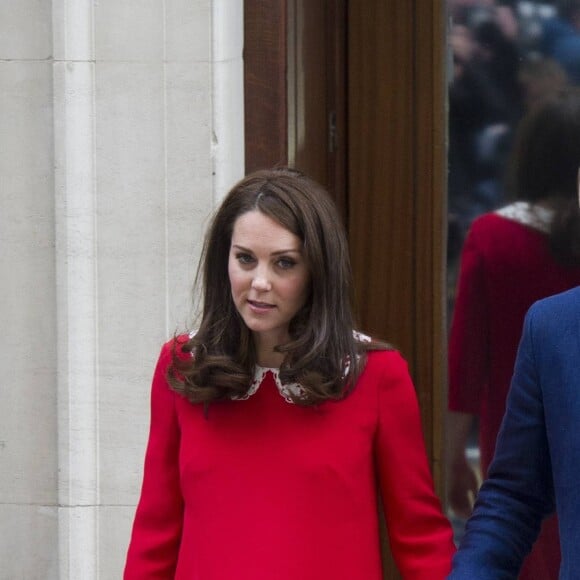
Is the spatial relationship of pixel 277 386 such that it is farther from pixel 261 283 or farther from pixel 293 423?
pixel 261 283

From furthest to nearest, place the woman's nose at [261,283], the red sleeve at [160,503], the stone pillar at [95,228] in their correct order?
the stone pillar at [95,228], the red sleeve at [160,503], the woman's nose at [261,283]

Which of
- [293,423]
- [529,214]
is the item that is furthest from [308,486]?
[529,214]

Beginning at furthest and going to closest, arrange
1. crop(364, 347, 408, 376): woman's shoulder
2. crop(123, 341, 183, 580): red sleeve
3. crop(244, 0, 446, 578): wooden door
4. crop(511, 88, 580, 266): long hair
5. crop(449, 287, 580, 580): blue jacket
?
crop(244, 0, 446, 578): wooden door, crop(511, 88, 580, 266): long hair, crop(123, 341, 183, 580): red sleeve, crop(364, 347, 408, 376): woman's shoulder, crop(449, 287, 580, 580): blue jacket

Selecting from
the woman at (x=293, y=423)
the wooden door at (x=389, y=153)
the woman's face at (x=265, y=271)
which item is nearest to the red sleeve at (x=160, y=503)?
the woman at (x=293, y=423)

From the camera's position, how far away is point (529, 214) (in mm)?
4426

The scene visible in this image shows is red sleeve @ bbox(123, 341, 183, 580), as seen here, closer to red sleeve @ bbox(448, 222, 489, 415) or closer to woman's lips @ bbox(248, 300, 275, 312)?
woman's lips @ bbox(248, 300, 275, 312)

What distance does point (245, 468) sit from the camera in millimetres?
2965

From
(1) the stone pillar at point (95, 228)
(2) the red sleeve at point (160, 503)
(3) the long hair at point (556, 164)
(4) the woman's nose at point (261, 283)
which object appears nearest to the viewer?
(4) the woman's nose at point (261, 283)

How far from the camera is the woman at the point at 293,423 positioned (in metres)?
2.92

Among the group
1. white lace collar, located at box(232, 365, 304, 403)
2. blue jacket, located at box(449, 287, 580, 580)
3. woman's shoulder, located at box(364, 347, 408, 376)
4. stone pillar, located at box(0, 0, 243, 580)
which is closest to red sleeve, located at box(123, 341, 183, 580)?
white lace collar, located at box(232, 365, 304, 403)

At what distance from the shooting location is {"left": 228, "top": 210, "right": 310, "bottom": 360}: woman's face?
2.92m

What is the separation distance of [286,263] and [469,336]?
5.73 feet

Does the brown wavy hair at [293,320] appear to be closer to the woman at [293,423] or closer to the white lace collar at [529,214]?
the woman at [293,423]

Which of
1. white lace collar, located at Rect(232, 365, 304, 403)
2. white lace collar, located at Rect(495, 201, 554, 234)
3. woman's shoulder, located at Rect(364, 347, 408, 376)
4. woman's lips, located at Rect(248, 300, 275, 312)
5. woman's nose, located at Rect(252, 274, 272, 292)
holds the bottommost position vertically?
white lace collar, located at Rect(232, 365, 304, 403)
